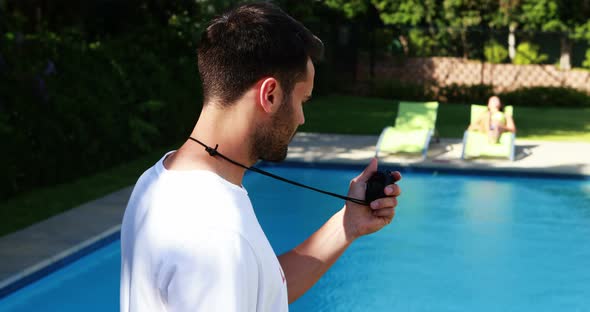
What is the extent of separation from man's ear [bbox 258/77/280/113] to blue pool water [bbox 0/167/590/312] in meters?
6.21

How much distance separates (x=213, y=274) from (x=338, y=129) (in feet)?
57.2

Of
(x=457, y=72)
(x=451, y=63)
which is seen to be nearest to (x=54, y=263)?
(x=451, y=63)

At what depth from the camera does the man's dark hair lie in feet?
5.30

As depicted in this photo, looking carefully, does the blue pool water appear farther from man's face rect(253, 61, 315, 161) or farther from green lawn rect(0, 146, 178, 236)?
man's face rect(253, 61, 315, 161)

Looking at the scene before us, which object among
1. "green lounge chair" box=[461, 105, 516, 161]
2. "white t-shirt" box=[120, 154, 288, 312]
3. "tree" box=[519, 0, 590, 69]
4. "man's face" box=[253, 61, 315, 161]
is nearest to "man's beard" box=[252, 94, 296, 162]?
"man's face" box=[253, 61, 315, 161]

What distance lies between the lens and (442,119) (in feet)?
70.0

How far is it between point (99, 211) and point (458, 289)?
431 cm

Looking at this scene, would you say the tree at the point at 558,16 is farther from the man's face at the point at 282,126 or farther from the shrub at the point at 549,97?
the man's face at the point at 282,126

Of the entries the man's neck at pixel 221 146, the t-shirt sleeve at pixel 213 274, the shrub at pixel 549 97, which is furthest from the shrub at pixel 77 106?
the shrub at pixel 549 97

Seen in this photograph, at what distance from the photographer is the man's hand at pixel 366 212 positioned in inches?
83.6

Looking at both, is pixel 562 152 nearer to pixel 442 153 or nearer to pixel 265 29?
pixel 442 153

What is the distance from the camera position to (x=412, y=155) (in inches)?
593

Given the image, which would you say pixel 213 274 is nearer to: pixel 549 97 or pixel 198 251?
pixel 198 251

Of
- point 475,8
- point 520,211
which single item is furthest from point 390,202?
point 475,8
